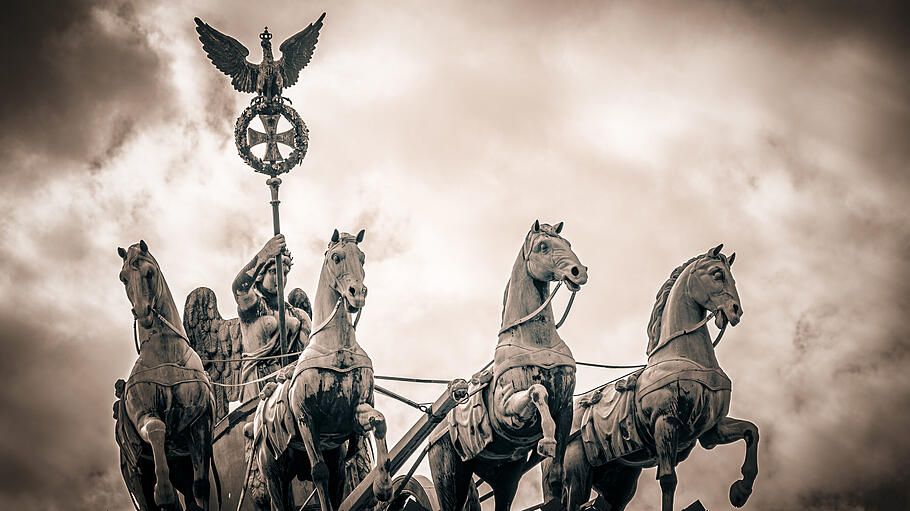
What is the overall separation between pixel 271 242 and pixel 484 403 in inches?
120

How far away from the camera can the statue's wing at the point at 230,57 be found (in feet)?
52.5

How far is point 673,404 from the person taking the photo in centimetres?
1285

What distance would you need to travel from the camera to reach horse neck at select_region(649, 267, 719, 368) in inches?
514

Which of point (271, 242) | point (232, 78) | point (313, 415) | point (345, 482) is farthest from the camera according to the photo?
point (232, 78)

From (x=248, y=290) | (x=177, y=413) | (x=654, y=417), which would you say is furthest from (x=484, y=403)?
(x=248, y=290)

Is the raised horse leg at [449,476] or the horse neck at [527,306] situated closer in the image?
the horse neck at [527,306]

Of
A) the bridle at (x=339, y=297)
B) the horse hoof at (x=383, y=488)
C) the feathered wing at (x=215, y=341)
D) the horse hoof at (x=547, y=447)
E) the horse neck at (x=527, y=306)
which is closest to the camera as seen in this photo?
the horse hoof at (x=547, y=447)

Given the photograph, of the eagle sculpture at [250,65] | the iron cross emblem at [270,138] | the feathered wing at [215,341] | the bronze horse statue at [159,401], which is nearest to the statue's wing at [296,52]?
the eagle sculpture at [250,65]

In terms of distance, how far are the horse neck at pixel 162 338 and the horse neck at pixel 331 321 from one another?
104 cm

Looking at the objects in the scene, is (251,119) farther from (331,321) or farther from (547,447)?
(547,447)

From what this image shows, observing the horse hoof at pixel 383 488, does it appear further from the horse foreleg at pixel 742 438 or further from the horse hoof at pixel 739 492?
the horse hoof at pixel 739 492

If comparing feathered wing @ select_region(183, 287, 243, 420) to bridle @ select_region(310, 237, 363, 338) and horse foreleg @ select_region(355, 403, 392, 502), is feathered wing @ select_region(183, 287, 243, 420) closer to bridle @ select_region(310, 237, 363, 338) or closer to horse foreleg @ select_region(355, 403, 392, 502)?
bridle @ select_region(310, 237, 363, 338)

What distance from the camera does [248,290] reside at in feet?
50.4

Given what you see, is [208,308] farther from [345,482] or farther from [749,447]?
[749,447]
